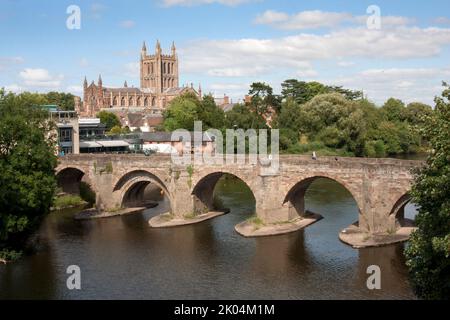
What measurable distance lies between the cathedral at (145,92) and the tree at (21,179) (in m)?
75.1

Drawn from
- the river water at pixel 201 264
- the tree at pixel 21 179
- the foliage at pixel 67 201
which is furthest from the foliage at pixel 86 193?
the tree at pixel 21 179

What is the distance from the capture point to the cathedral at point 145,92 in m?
128

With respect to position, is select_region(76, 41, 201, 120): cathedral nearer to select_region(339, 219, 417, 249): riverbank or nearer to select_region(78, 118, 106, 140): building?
select_region(78, 118, 106, 140): building

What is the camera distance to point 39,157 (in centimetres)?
3453

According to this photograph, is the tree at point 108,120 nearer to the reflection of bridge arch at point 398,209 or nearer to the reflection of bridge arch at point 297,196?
the reflection of bridge arch at point 297,196

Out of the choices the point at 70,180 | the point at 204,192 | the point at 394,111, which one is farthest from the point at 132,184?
the point at 394,111

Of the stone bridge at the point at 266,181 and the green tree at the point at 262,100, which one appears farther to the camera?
the green tree at the point at 262,100

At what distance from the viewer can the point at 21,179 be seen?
109ft

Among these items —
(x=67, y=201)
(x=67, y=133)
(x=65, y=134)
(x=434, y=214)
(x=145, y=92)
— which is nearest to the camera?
(x=434, y=214)

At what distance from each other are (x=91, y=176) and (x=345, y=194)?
23.8 metres

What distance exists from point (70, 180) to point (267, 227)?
23952 millimetres

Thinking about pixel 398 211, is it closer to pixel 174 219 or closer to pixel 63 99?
pixel 174 219

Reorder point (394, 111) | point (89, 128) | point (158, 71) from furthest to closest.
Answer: point (158, 71) → point (394, 111) → point (89, 128)

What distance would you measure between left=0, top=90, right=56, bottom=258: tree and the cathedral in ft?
246
